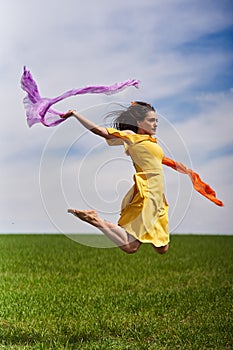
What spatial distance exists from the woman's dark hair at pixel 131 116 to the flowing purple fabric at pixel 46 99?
2.3 inches

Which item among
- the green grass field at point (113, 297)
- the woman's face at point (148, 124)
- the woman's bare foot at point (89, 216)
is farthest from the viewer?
the green grass field at point (113, 297)

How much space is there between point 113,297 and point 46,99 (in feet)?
3.99

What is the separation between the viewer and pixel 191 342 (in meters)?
2.29

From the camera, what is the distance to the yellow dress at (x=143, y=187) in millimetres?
1847

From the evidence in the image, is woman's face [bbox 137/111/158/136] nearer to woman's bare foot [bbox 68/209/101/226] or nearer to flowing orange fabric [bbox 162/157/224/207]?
flowing orange fabric [bbox 162/157/224/207]

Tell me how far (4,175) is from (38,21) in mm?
694

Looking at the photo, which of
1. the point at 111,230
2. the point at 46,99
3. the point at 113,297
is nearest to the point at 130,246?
the point at 111,230

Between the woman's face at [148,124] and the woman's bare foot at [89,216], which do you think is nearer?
the woman's bare foot at [89,216]

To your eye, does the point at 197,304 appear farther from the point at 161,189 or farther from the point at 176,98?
the point at 161,189

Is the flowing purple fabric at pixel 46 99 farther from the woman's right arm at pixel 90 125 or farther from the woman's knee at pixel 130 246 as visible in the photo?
the woman's knee at pixel 130 246

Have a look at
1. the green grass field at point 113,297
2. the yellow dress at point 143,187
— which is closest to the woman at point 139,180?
the yellow dress at point 143,187

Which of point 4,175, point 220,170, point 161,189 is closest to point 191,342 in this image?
point 161,189

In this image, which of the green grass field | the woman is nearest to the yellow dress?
the woman

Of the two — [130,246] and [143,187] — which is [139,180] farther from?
[130,246]
